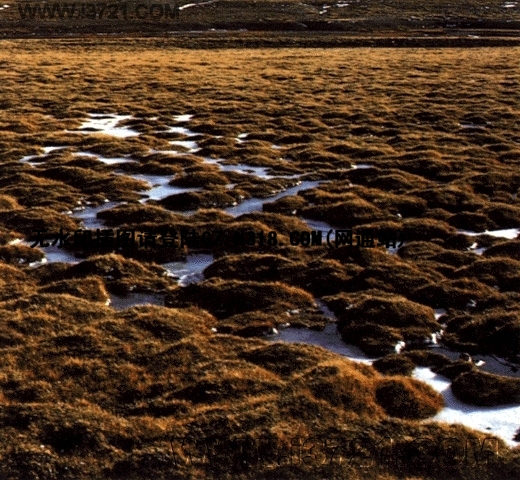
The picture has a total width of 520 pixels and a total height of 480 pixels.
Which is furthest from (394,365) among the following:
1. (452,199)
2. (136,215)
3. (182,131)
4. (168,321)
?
(182,131)

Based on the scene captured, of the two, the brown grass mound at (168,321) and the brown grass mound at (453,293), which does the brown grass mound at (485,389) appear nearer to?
the brown grass mound at (453,293)

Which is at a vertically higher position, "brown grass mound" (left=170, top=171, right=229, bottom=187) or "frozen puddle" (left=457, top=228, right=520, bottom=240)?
"brown grass mound" (left=170, top=171, right=229, bottom=187)

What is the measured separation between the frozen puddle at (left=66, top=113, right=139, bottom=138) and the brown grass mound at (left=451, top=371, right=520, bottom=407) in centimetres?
2356

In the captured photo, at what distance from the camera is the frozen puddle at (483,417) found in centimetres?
998

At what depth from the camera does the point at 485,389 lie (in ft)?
36.1

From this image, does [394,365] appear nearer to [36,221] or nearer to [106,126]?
[36,221]

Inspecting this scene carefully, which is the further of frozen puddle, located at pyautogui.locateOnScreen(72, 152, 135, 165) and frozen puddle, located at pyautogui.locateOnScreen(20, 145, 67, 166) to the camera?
frozen puddle, located at pyautogui.locateOnScreen(72, 152, 135, 165)

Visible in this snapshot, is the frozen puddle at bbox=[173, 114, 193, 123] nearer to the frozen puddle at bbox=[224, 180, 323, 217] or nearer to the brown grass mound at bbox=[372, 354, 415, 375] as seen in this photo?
the frozen puddle at bbox=[224, 180, 323, 217]

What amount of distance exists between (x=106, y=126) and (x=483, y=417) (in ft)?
90.1

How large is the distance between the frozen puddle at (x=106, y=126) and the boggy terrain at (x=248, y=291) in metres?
0.28

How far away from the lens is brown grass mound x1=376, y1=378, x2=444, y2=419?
10.3m

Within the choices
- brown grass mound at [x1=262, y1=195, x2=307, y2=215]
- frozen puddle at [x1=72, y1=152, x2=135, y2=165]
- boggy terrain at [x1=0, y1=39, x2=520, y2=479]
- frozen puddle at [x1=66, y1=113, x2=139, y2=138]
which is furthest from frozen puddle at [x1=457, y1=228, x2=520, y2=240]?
frozen puddle at [x1=66, y1=113, x2=139, y2=138]

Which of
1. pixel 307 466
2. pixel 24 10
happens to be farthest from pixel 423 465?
pixel 24 10

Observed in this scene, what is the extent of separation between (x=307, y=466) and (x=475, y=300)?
7283 millimetres
